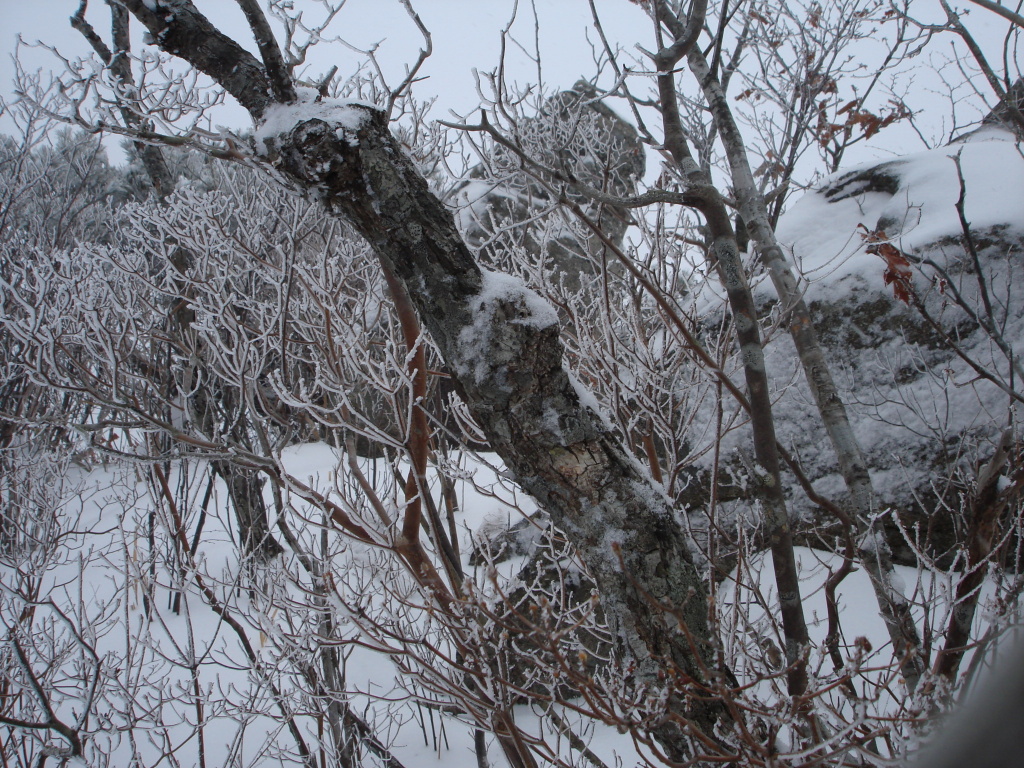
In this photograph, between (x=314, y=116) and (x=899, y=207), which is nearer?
(x=314, y=116)

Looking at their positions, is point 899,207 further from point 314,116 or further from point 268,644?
point 268,644

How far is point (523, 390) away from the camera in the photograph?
5.25ft

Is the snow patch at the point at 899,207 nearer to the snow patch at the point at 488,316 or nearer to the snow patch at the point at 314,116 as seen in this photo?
the snow patch at the point at 488,316

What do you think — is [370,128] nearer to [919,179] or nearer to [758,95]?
[919,179]

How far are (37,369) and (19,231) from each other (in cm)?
656

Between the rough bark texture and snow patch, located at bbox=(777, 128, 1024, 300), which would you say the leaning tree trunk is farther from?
snow patch, located at bbox=(777, 128, 1024, 300)

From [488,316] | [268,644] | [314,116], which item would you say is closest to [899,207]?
[488,316]

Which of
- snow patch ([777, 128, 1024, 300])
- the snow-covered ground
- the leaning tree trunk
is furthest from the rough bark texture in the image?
snow patch ([777, 128, 1024, 300])

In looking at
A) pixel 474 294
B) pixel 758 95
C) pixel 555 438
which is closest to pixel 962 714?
pixel 555 438

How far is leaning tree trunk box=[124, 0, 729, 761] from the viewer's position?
1.56 meters

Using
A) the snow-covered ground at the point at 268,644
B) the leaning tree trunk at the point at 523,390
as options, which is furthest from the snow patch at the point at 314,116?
the snow-covered ground at the point at 268,644

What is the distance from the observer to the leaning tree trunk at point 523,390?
1.56 m

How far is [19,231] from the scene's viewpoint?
7121mm

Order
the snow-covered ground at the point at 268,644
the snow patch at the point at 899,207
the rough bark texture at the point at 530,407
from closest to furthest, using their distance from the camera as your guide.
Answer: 1. the rough bark texture at the point at 530,407
2. the snow-covered ground at the point at 268,644
3. the snow patch at the point at 899,207
